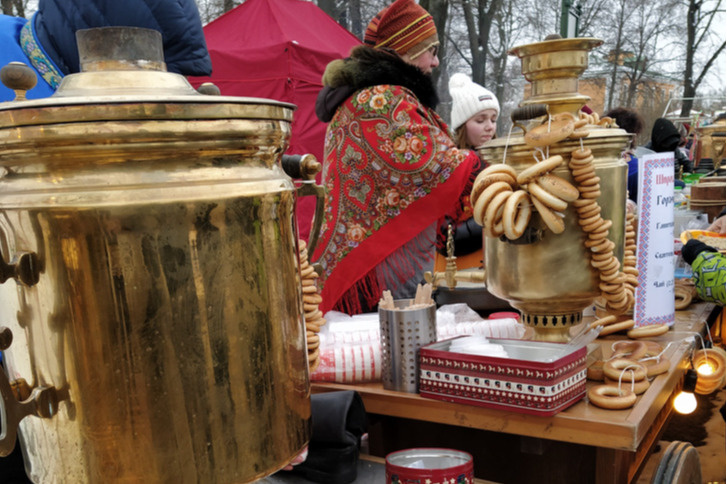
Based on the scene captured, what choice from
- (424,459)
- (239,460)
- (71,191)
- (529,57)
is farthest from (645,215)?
(71,191)

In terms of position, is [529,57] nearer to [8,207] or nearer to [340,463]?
[340,463]

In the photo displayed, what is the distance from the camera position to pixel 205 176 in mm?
619

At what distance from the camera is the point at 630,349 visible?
143 cm

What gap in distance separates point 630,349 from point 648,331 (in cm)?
18

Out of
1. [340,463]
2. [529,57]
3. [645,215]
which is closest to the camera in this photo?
[340,463]

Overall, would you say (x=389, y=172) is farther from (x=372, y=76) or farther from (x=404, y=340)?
(x=404, y=340)

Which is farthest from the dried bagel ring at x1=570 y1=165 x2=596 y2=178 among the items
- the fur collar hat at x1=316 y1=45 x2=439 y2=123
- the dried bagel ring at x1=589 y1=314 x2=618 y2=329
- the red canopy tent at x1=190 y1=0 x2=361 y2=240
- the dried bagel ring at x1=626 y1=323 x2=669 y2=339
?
the red canopy tent at x1=190 y1=0 x2=361 y2=240

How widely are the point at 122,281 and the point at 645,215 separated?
1.43m

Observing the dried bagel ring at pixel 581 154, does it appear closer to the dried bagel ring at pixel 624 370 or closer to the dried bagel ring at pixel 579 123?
the dried bagel ring at pixel 579 123

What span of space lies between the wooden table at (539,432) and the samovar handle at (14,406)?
73cm

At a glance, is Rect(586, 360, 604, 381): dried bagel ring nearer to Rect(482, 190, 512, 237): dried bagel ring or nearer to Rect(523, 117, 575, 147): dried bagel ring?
Rect(482, 190, 512, 237): dried bagel ring

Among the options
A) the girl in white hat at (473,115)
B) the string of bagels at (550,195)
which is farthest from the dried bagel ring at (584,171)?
the girl in white hat at (473,115)

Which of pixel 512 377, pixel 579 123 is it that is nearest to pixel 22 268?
pixel 512 377

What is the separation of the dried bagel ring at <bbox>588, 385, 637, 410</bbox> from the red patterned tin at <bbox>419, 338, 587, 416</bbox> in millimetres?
29
